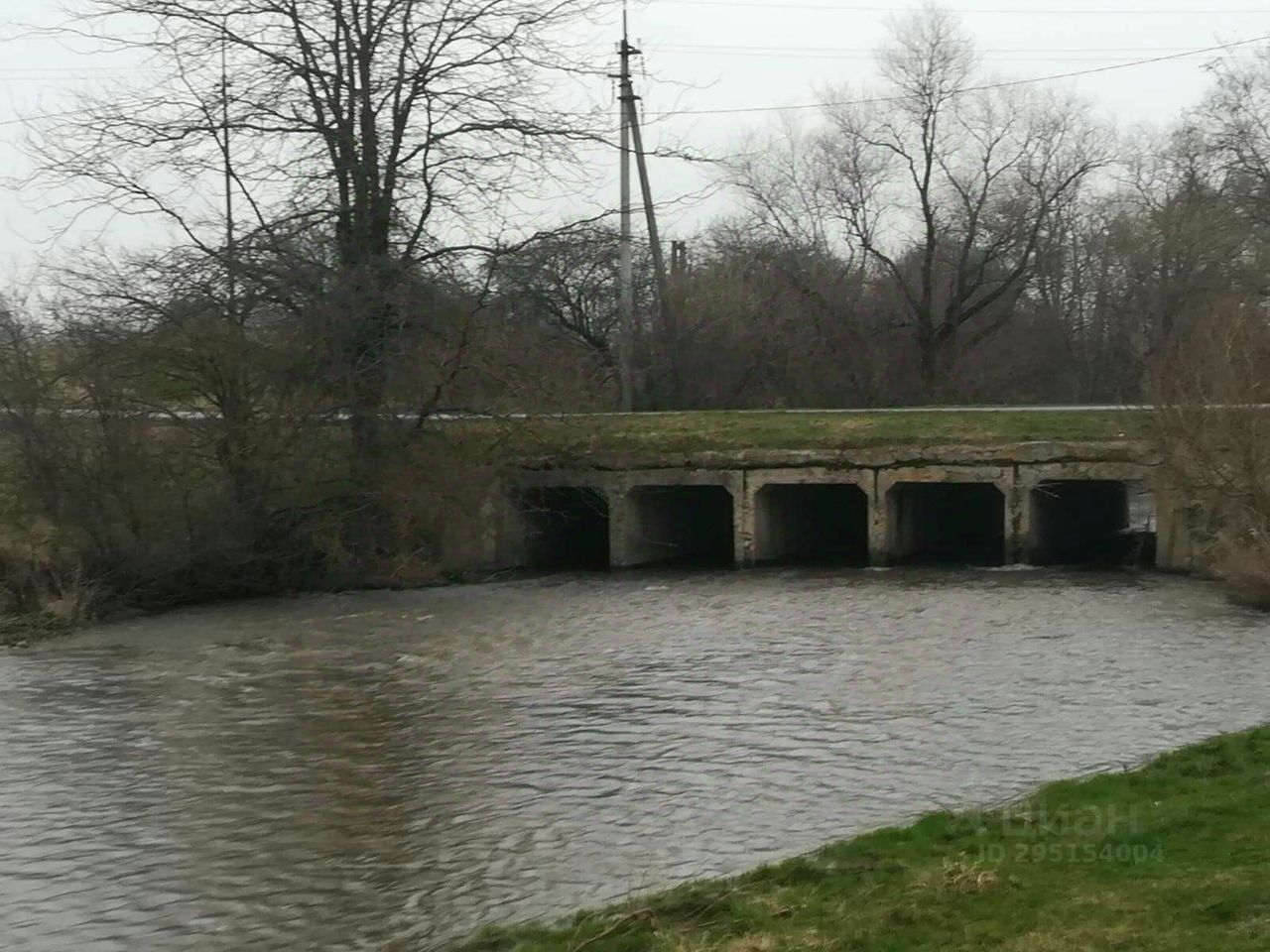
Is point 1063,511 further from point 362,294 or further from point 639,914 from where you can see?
point 639,914

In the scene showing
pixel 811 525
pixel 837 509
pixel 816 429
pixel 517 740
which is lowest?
pixel 517 740

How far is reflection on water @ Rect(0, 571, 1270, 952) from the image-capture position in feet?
30.5

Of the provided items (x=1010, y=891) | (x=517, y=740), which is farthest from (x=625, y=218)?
(x=1010, y=891)

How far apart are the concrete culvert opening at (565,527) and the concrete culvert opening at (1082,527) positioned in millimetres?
8340

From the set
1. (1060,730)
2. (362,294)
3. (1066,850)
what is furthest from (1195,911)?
(362,294)

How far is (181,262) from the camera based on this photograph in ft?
80.5

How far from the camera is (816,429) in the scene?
28250mm

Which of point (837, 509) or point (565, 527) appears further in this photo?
point (837, 509)

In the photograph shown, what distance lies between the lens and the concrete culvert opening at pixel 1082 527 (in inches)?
1069

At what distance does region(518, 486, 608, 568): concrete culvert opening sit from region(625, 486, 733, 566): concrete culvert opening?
2.80 ft

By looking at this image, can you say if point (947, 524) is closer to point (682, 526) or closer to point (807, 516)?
point (807, 516)

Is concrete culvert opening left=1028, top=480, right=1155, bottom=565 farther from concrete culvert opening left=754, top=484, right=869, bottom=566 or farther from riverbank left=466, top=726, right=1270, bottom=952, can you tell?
riverbank left=466, top=726, right=1270, bottom=952

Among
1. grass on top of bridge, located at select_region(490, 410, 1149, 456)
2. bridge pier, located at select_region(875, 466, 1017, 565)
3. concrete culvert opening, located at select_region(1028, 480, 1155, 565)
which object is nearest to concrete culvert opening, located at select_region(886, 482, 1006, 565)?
bridge pier, located at select_region(875, 466, 1017, 565)

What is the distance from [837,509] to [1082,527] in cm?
538
